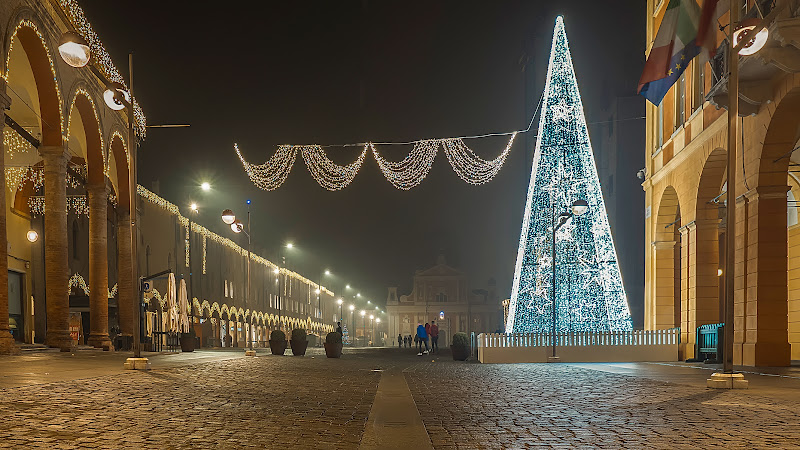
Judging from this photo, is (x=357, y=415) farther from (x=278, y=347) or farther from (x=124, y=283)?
(x=124, y=283)

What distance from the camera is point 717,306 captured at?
22.1 metres

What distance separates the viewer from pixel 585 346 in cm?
2392

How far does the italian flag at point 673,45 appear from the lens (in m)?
18.6

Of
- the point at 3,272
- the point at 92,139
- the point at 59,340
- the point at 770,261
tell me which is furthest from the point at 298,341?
the point at 770,261

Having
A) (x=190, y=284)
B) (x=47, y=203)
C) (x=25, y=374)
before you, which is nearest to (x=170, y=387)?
(x=25, y=374)

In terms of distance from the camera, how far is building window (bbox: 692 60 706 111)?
2156 centimetres

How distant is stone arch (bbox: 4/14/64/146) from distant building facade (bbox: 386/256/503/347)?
294ft

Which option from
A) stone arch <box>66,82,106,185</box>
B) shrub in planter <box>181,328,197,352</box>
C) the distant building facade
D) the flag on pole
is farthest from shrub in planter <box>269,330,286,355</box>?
the distant building facade

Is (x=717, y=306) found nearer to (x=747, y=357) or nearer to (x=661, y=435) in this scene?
(x=747, y=357)

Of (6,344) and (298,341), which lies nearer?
(6,344)

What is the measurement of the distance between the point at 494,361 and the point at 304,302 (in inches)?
2814

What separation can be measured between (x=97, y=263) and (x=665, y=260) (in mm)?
19626

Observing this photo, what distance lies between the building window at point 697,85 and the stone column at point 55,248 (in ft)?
59.5

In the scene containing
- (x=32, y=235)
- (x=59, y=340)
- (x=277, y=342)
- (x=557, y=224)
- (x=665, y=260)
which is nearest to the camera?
(x=59, y=340)
